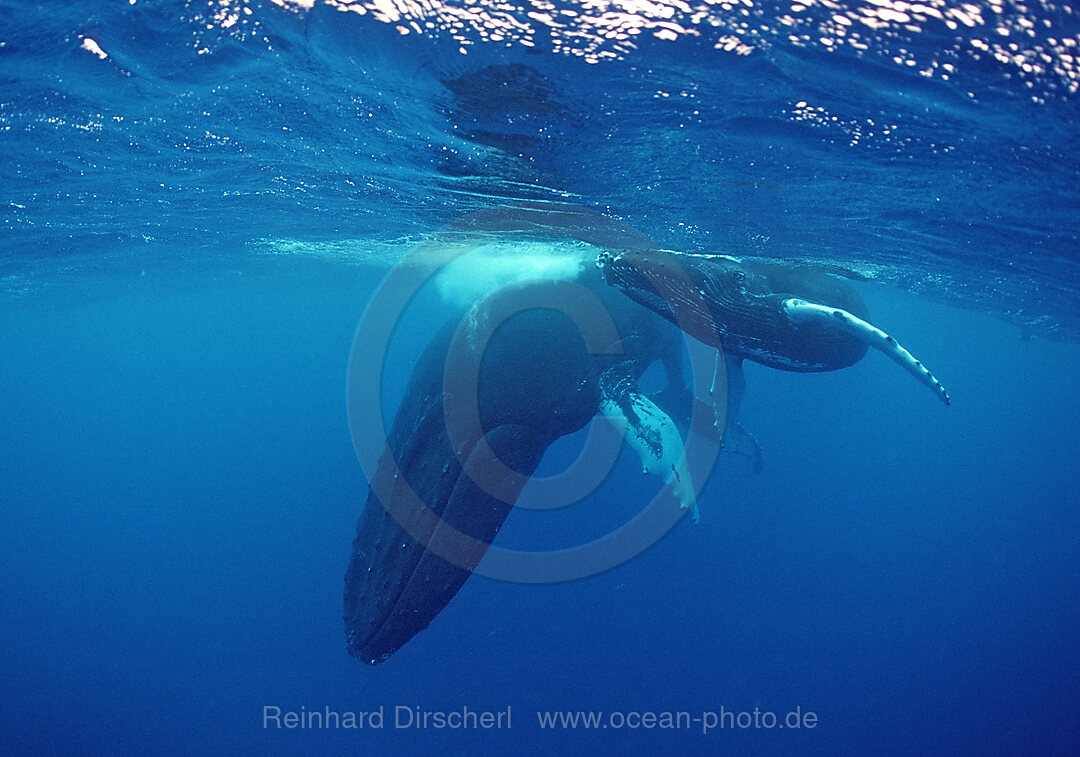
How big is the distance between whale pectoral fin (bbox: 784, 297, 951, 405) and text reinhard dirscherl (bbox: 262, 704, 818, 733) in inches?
786

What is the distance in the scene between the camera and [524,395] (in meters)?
7.78

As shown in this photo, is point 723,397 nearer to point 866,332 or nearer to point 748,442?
point 748,442

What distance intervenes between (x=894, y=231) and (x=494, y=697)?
2036 cm

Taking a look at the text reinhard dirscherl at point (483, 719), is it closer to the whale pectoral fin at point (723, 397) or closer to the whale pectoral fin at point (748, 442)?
the whale pectoral fin at point (748, 442)

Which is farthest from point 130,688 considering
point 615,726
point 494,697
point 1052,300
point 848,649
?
point 1052,300

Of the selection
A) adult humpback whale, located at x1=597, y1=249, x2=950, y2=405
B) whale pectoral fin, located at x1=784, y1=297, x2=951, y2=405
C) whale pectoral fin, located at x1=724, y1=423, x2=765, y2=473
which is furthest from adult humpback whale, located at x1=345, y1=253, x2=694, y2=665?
whale pectoral fin, located at x1=724, y1=423, x2=765, y2=473

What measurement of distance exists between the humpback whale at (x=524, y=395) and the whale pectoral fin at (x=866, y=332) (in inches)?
0.8

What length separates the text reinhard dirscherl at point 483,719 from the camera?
72.5 ft

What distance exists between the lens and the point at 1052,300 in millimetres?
21047

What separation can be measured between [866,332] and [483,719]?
21.8m

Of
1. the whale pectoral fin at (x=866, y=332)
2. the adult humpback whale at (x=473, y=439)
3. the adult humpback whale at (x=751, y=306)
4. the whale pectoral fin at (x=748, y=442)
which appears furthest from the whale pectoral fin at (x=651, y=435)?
the whale pectoral fin at (x=748, y=442)

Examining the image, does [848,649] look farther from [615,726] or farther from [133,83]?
[133,83]

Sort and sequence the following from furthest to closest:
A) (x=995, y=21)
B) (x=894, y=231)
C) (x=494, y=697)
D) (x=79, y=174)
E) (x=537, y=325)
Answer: (x=494, y=697) < (x=894, y=231) < (x=79, y=174) < (x=537, y=325) < (x=995, y=21)

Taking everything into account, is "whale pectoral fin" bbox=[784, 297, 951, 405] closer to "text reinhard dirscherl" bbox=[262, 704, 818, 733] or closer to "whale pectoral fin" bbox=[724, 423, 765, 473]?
"whale pectoral fin" bbox=[724, 423, 765, 473]
